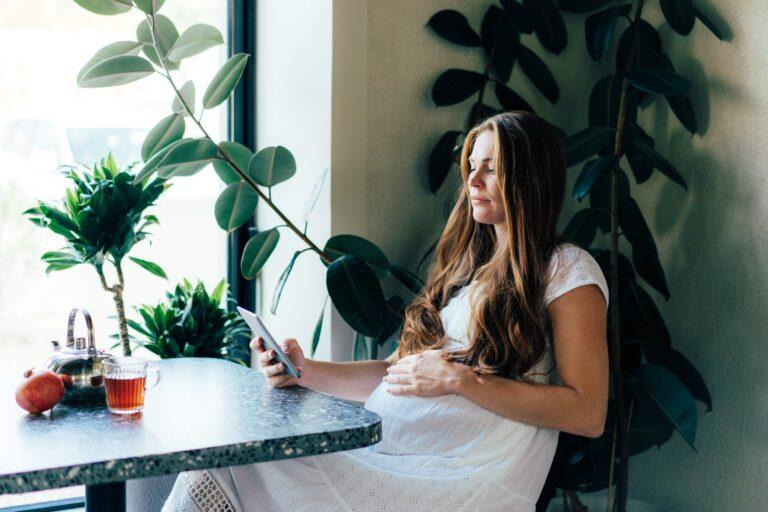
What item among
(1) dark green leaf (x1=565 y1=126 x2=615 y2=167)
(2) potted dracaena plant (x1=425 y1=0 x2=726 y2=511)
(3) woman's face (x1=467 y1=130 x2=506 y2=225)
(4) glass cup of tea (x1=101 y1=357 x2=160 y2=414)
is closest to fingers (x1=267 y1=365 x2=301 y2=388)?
(4) glass cup of tea (x1=101 y1=357 x2=160 y2=414)

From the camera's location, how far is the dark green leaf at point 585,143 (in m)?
2.35

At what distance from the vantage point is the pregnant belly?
177 cm

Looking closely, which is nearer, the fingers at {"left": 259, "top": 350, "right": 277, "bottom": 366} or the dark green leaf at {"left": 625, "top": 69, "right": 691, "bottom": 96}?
the fingers at {"left": 259, "top": 350, "right": 277, "bottom": 366}

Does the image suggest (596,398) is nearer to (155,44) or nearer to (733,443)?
(733,443)

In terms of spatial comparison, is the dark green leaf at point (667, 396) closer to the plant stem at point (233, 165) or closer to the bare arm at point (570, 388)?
the bare arm at point (570, 388)

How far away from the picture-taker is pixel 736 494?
2307 mm

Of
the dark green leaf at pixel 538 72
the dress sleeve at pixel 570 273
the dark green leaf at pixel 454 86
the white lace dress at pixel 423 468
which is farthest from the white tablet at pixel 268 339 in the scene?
the dark green leaf at pixel 538 72

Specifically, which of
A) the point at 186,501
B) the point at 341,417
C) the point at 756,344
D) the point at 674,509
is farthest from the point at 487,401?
the point at 674,509

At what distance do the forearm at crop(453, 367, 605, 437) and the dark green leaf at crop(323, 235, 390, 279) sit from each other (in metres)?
0.63

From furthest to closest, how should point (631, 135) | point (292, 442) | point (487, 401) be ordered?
1. point (631, 135)
2. point (487, 401)
3. point (292, 442)

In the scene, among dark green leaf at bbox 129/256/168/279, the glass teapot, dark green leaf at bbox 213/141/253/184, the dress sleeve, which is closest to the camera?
the glass teapot

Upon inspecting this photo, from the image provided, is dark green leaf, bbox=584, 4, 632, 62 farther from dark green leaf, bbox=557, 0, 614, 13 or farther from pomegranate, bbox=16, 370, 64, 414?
pomegranate, bbox=16, 370, 64, 414

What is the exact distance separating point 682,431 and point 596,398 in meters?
0.49

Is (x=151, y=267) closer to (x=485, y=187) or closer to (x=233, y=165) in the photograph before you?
(x=233, y=165)
